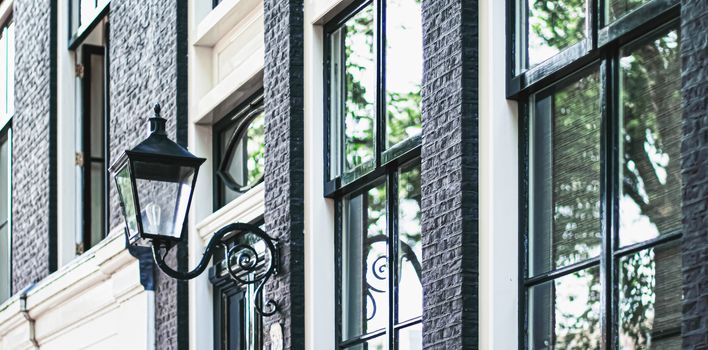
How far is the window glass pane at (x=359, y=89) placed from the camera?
34.0 ft

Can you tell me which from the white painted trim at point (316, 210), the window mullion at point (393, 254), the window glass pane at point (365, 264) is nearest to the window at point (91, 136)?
the white painted trim at point (316, 210)

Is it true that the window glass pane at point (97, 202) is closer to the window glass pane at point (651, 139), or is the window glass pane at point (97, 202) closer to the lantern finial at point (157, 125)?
the lantern finial at point (157, 125)

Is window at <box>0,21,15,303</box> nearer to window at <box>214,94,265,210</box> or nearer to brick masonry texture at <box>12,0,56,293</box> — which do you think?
brick masonry texture at <box>12,0,56,293</box>

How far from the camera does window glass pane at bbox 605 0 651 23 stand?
24.5ft

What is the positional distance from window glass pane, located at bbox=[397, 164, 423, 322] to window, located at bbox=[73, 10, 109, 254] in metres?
7.62

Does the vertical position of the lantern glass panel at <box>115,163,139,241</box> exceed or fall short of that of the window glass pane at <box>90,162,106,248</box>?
it falls short

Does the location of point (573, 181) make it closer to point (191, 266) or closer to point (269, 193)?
point (269, 193)

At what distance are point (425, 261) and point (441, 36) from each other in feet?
3.83

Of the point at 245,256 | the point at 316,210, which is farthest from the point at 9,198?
the point at 316,210

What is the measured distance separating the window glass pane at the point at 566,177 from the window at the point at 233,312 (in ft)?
12.3

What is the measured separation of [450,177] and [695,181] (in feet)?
7.57

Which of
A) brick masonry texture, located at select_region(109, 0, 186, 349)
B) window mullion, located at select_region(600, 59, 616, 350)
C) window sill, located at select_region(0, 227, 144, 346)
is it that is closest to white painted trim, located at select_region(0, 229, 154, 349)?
window sill, located at select_region(0, 227, 144, 346)

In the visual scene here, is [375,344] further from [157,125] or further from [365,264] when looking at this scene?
[157,125]

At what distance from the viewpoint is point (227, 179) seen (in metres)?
13.1
